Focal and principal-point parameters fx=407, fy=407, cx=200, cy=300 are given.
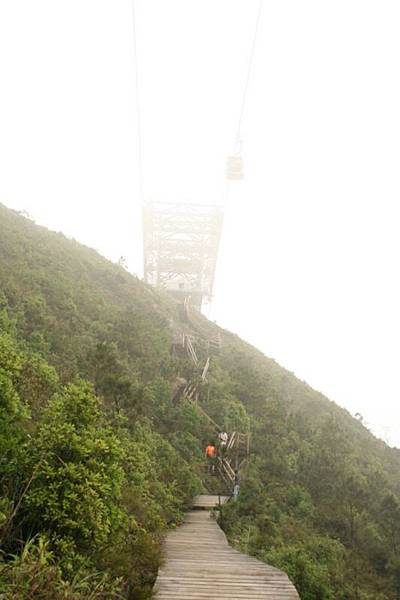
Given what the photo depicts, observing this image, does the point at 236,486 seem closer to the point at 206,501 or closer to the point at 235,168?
the point at 206,501

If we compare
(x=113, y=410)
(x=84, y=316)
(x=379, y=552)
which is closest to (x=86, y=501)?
(x=113, y=410)

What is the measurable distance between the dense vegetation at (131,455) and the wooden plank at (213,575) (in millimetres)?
444

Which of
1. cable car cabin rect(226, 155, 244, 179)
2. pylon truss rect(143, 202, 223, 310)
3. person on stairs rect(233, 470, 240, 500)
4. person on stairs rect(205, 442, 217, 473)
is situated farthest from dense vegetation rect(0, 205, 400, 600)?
pylon truss rect(143, 202, 223, 310)

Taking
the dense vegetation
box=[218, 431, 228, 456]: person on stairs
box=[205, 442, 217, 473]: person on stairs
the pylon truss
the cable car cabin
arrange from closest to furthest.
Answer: the dense vegetation, box=[205, 442, 217, 473]: person on stairs, box=[218, 431, 228, 456]: person on stairs, the cable car cabin, the pylon truss

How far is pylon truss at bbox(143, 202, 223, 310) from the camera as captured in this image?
43.8 meters

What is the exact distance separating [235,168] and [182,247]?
49.9 feet

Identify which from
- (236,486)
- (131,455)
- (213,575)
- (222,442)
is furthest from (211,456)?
(213,575)

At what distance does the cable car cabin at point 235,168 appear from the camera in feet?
106

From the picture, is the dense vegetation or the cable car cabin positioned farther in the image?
the cable car cabin

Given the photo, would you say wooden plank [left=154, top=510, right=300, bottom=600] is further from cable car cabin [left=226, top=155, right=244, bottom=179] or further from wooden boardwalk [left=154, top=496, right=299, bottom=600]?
cable car cabin [left=226, top=155, right=244, bottom=179]

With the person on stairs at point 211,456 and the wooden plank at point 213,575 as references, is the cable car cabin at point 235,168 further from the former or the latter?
the wooden plank at point 213,575

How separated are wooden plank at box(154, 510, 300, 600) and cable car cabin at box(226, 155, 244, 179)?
1077 inches

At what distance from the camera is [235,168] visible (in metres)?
32.4

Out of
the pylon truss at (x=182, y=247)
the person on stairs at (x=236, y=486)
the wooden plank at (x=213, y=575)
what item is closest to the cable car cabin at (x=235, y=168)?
the pylon truss at (x=182, y=247)
